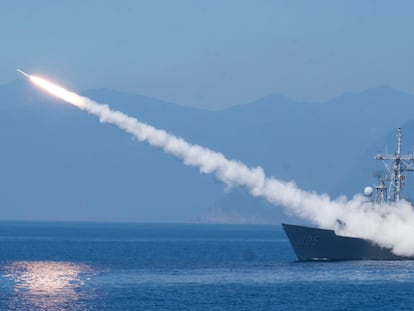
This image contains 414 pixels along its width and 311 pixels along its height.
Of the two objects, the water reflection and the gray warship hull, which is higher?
the gray warship hull

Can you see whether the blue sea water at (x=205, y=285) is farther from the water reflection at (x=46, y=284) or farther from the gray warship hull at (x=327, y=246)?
the gray warship hull at (x=327, y=246)

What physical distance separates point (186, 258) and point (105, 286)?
4197cm

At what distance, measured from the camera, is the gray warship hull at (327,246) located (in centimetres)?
11231

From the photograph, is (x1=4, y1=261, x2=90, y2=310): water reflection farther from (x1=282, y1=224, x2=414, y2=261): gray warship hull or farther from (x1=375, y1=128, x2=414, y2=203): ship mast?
(x1=375, y1=128, x2=414, y2=203): ship mast

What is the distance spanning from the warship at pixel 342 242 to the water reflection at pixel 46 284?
20159 millimetres

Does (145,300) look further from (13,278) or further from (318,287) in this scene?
(13,278)

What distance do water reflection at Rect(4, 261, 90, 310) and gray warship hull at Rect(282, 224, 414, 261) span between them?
65.5 ft

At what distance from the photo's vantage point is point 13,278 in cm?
9750

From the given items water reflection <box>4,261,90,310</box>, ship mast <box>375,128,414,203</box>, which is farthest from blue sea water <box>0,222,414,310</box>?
ship mast <box>375,128,414,203</box>

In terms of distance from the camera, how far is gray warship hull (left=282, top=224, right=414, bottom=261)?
112312 millimetres

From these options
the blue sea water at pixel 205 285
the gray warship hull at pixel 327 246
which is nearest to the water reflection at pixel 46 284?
the blue sea water at pixel 205 285

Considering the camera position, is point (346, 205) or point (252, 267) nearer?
point (252, 267)

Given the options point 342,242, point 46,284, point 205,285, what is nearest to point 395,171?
point 342,242

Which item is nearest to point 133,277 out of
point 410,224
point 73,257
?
point 410,224
